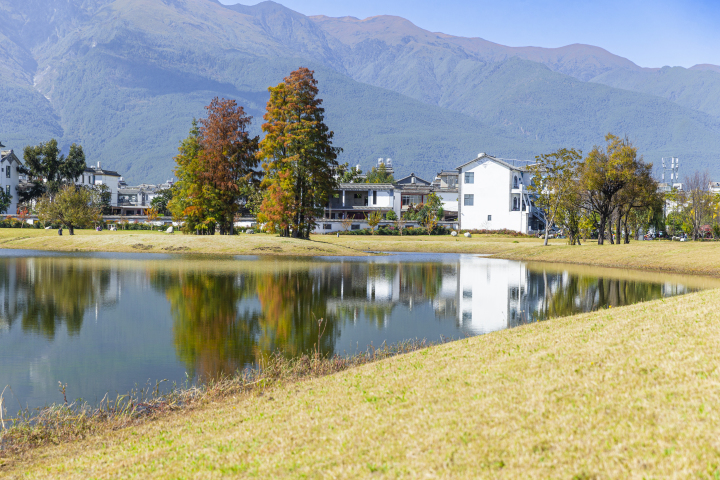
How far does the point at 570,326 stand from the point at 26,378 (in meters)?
12.8

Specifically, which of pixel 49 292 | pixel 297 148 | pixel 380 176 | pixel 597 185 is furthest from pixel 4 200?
pixel 597 185

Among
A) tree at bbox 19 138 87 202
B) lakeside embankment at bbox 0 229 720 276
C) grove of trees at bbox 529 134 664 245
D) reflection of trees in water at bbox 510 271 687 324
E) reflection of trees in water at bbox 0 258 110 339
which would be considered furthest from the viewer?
tree at bbox 19 138 87 202

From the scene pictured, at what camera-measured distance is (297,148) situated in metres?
63.4

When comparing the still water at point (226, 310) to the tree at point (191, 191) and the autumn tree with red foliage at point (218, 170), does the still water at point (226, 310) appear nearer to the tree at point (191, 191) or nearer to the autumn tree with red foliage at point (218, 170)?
the autumn tree with red foliage at point (218, 170)

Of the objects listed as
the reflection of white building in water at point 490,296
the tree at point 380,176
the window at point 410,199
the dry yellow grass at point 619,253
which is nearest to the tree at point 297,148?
the dry yellow grass at point 619,253

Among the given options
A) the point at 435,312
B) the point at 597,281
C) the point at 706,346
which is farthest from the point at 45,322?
the point at 597,281

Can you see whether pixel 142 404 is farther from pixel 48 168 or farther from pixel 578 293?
pixel 48 168

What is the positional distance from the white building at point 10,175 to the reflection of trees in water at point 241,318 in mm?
101634

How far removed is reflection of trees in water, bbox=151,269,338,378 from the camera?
16172mm

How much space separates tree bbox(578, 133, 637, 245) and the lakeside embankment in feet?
18.4

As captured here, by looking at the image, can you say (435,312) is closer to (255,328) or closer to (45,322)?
(255,328)

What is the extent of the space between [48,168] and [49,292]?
326 ft

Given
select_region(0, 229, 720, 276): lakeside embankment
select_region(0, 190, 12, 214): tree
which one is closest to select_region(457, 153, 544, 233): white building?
select_region(0, 229, 720, 276): lakeside embankment

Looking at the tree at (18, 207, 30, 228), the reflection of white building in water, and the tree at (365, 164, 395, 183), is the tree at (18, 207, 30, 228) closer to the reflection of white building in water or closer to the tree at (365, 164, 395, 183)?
the tree at (365, 164, 395, 183)
